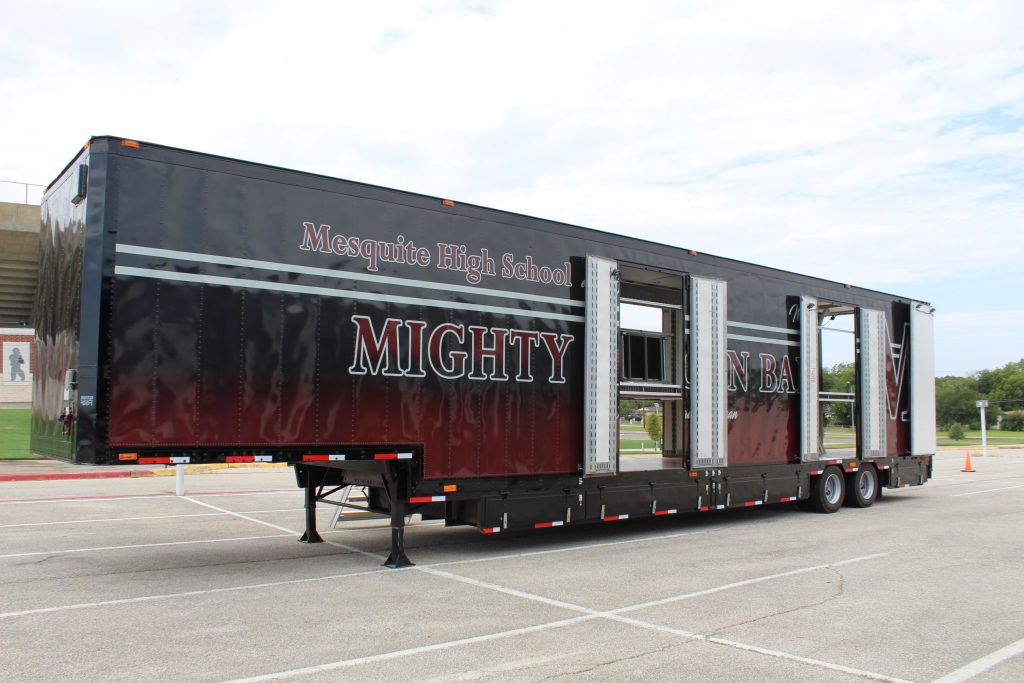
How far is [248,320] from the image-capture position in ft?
25.7

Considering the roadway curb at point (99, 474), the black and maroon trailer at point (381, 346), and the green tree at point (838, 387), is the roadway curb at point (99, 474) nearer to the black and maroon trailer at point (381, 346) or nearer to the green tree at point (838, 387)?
the black and maroon trailer at point (381, 346)

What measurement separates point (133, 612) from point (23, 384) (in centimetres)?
3782

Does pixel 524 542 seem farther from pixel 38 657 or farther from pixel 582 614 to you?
pixel 38 657

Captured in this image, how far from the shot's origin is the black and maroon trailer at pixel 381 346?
7.36 meters

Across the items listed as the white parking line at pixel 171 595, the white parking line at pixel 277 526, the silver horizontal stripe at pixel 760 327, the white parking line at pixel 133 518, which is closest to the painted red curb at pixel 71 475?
the white parking line at pixel 277 526

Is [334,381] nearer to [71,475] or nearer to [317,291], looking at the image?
[317,291]

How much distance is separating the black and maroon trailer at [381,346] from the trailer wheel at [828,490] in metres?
1.36

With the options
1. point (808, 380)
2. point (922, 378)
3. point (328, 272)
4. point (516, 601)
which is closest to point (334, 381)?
point (328, 272)

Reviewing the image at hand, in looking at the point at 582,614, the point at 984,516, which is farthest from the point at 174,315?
the point at 984,516

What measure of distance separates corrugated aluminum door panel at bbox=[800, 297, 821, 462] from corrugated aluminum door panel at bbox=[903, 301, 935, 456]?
3265mm

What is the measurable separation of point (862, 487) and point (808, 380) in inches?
109

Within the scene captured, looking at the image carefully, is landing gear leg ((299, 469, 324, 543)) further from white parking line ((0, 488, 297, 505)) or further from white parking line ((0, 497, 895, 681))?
white parking line ((0, 488, 297, 505))

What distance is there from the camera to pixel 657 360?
12.8m

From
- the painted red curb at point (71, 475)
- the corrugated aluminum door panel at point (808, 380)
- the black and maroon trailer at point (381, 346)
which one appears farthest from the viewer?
the painted red curb at point (71, 475)
